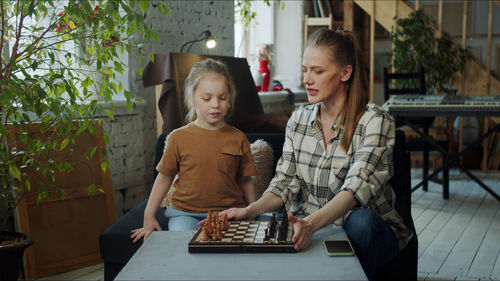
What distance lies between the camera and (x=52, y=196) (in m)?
2.93

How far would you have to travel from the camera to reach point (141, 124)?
3.71 m

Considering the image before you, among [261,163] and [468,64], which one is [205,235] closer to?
[261,163]

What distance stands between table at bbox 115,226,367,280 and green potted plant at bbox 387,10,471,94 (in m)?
4.64

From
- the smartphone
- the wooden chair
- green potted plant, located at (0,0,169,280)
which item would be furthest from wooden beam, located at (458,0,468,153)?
the smartphone

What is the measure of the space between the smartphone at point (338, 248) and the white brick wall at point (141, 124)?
225 cm

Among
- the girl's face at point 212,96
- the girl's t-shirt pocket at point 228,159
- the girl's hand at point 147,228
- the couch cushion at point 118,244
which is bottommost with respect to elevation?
the couch cushion at point 118,244

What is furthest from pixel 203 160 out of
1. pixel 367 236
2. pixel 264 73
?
pixel 264 73

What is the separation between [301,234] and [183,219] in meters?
0.71

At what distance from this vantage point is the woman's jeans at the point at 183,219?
6.25 feet

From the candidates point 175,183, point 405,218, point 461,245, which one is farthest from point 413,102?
point 175,183

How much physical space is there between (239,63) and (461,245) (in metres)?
2.03

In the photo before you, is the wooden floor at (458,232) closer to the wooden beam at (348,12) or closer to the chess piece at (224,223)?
the chess piece at (224,223)

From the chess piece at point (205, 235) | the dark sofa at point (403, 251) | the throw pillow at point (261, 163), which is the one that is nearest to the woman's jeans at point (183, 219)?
the dark sofa at point (403, 251)

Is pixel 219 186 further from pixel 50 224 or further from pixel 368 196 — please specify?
pixel 50 224
